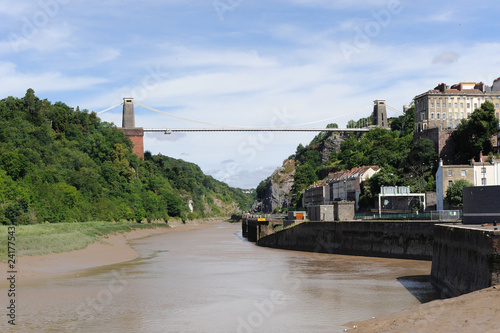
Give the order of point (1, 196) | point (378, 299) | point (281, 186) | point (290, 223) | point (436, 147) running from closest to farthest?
1. point (378, 299)
2. point (290, 223)
3. point (1, 196)
4. point (436, 147)
5. point (281, 186)

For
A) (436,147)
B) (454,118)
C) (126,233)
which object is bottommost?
(126,233)

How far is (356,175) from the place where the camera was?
91938 millimetres

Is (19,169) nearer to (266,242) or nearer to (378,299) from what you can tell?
(266,242)

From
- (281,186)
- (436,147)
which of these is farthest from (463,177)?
(281,186)

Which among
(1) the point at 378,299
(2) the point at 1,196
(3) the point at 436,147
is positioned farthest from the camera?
(3) the point at 436,147

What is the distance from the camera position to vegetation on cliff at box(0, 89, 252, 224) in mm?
66062

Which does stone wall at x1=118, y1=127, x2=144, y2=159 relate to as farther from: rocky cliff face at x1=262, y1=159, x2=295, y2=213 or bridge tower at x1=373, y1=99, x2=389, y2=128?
bridge tower at x1=373, y1=99, x2=389, y2=128

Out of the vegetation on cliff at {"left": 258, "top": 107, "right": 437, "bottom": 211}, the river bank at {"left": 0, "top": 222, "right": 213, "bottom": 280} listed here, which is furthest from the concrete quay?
the vegetation on cliff at {"left": 258, "top": 107, "right": 437, "bottom": 211}

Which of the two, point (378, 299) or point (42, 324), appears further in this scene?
point (378, 299)

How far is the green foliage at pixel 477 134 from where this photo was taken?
71.6 meters

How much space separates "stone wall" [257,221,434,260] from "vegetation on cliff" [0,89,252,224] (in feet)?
96.0

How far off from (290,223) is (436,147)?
114 feet

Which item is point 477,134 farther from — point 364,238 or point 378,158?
point 364,238

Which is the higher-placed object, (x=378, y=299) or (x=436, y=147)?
(x=436, y=147)
